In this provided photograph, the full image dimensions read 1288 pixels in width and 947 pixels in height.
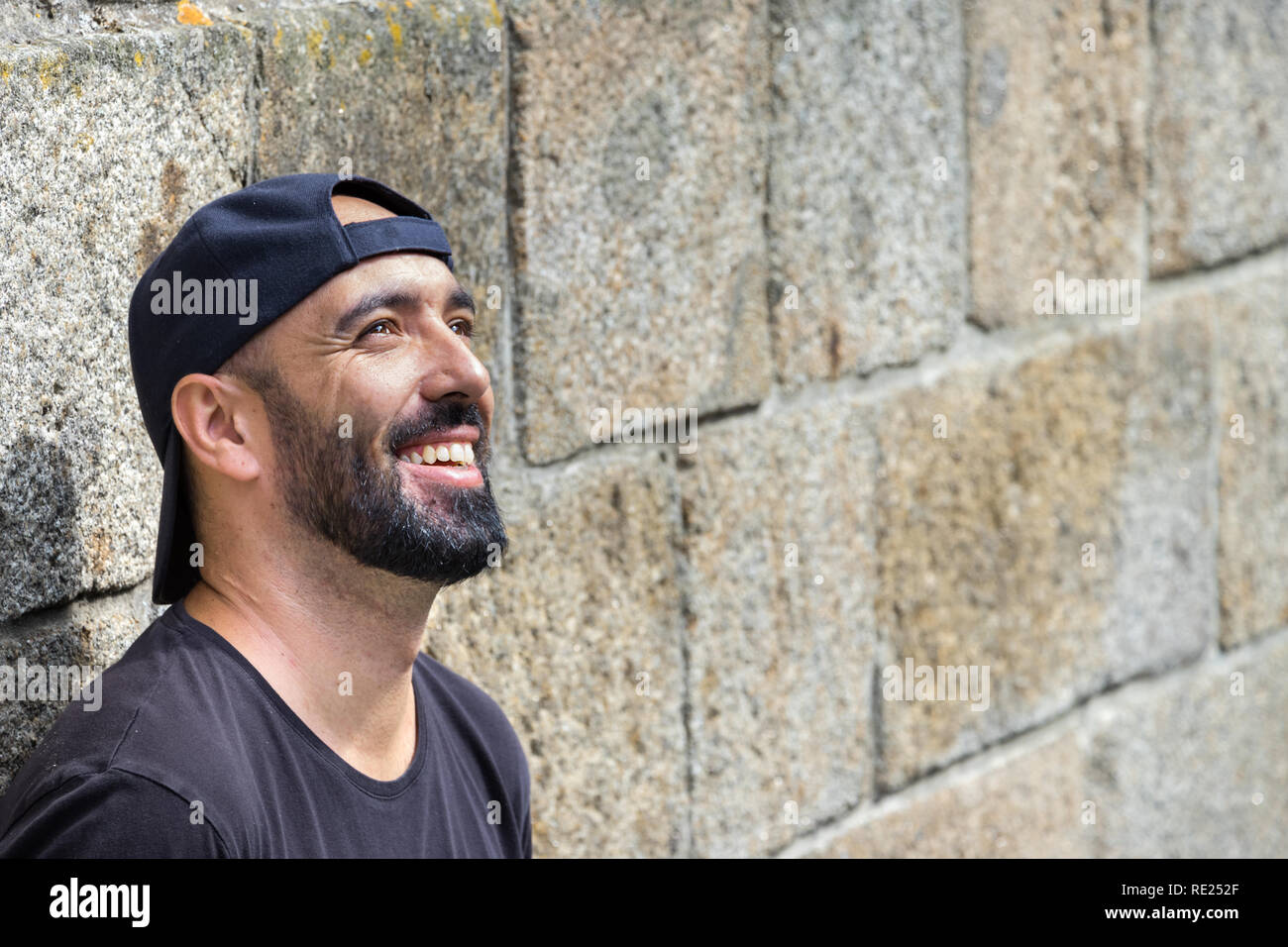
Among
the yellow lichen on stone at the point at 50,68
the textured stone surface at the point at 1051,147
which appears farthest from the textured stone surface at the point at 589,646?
the textured stone surface at the point at 1051,147

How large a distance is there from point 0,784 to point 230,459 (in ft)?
1.59

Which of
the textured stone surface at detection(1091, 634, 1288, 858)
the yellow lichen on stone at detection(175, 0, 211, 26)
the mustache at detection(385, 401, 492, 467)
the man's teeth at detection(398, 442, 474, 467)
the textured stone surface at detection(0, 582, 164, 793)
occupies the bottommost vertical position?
the textured stone surface at detection(1091, 634, 1288, 858)

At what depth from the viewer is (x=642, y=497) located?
2650 mm

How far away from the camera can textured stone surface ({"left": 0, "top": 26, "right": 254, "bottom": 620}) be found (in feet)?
5.88

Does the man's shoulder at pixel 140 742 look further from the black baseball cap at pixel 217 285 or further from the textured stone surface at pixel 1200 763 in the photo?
the textured stone surface at pixel 1200 763

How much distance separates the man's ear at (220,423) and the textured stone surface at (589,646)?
2.14 feet

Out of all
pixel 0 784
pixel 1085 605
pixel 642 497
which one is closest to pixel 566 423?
pixel 642 497

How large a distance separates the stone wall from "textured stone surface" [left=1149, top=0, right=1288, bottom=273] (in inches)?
0.6

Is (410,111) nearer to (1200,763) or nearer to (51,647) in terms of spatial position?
(51,647)

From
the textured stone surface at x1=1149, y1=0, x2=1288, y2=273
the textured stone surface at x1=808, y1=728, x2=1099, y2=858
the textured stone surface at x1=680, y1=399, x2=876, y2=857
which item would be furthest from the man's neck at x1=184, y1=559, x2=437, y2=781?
the textured stone surface at x1=1149, y1=0, x2=1288, y2=273

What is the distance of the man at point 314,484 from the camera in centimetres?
172

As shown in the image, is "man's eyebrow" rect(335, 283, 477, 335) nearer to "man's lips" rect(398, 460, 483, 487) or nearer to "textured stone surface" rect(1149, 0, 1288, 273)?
"man's lips" rect(398, 460, 483, 487)

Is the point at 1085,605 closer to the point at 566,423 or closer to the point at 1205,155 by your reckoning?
the point at 1205,155

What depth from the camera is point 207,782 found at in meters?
1.52
